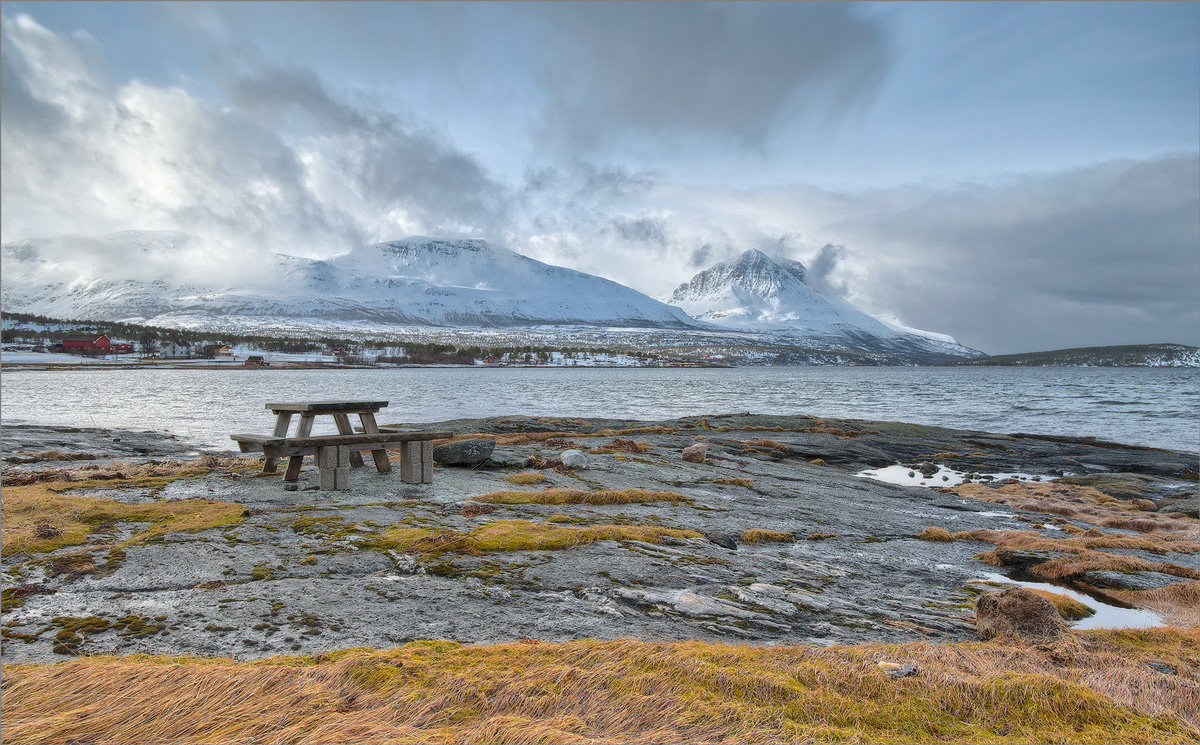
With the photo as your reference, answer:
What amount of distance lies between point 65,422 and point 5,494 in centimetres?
2937

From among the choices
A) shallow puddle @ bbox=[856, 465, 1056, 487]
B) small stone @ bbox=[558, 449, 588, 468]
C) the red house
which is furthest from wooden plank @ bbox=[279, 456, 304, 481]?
the red house

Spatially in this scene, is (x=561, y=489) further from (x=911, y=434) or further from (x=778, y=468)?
(x=911, y=434)

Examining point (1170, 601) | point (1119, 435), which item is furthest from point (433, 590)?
point (1119, 435)

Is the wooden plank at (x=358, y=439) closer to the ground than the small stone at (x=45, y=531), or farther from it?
farther from it

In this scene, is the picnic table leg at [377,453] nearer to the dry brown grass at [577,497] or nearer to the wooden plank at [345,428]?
the wooden plank at [345,428]

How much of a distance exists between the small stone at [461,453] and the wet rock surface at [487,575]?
1.25ft

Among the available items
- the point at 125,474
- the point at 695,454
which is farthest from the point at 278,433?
the point at 695,454

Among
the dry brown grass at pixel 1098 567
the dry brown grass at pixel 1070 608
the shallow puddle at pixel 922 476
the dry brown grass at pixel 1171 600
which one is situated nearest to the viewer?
the dry brown grass at pixel 1070 608

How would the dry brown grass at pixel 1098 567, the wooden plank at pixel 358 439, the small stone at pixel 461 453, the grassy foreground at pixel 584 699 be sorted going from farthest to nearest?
the small stone at pixel 461 453 < the wooden plank at pixel 358 439 < the dry brown grass at pixel 1098 567 < the grassy foreground at pixel 584 699

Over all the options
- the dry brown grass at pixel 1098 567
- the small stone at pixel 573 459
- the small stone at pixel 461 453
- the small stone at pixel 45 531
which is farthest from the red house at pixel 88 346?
the dry brown grass at pixel 1098 567

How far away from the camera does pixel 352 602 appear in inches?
258

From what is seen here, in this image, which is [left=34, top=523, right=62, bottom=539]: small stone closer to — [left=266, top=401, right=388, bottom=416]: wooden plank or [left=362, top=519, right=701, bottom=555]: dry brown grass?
[left=362, top=519, right=701, bottom=555]: dry brown grass

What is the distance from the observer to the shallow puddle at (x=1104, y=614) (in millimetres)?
7980

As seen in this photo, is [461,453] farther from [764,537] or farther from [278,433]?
[764,537]
